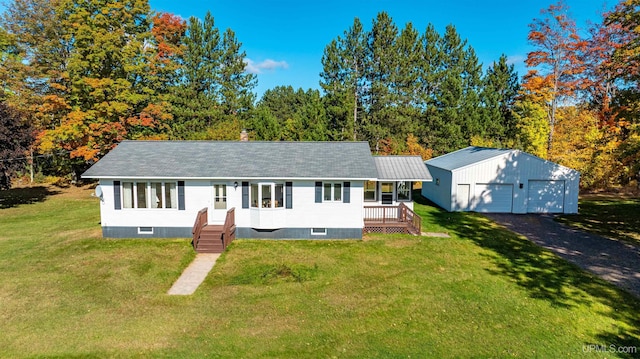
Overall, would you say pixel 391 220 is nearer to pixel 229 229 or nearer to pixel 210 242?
pixel 229 229

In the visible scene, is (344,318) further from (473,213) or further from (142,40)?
(142,40)

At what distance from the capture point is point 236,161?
1777cm

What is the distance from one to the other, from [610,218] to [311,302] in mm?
21036

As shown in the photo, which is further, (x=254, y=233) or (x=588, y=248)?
(x=254, y=233)

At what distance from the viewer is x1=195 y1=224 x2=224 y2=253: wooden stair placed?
589 inches

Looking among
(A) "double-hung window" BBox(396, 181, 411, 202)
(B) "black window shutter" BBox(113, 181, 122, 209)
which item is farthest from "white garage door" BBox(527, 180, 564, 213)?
(B) "black window shutter" BBox(113, 181, 122, 209)

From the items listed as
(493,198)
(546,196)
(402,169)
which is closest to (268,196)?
(402,169)

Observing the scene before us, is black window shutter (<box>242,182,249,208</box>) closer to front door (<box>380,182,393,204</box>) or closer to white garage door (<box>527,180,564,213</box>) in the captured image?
front door (<box>380,182,393,204</box>)

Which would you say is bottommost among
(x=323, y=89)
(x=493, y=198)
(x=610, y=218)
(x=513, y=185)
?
(x=610, y=218)

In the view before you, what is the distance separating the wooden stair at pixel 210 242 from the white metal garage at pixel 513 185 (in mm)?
15626

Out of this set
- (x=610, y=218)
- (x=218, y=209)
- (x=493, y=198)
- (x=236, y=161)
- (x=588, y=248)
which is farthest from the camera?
(x=493, y=198)

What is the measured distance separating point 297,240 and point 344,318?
24.2 ft

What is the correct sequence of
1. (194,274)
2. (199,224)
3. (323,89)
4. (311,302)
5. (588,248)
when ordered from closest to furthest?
1. (311,302)
2. (194,274)
3. (588,248)
4. (199,224)
5. (323,89)

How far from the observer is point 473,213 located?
22797 mm
